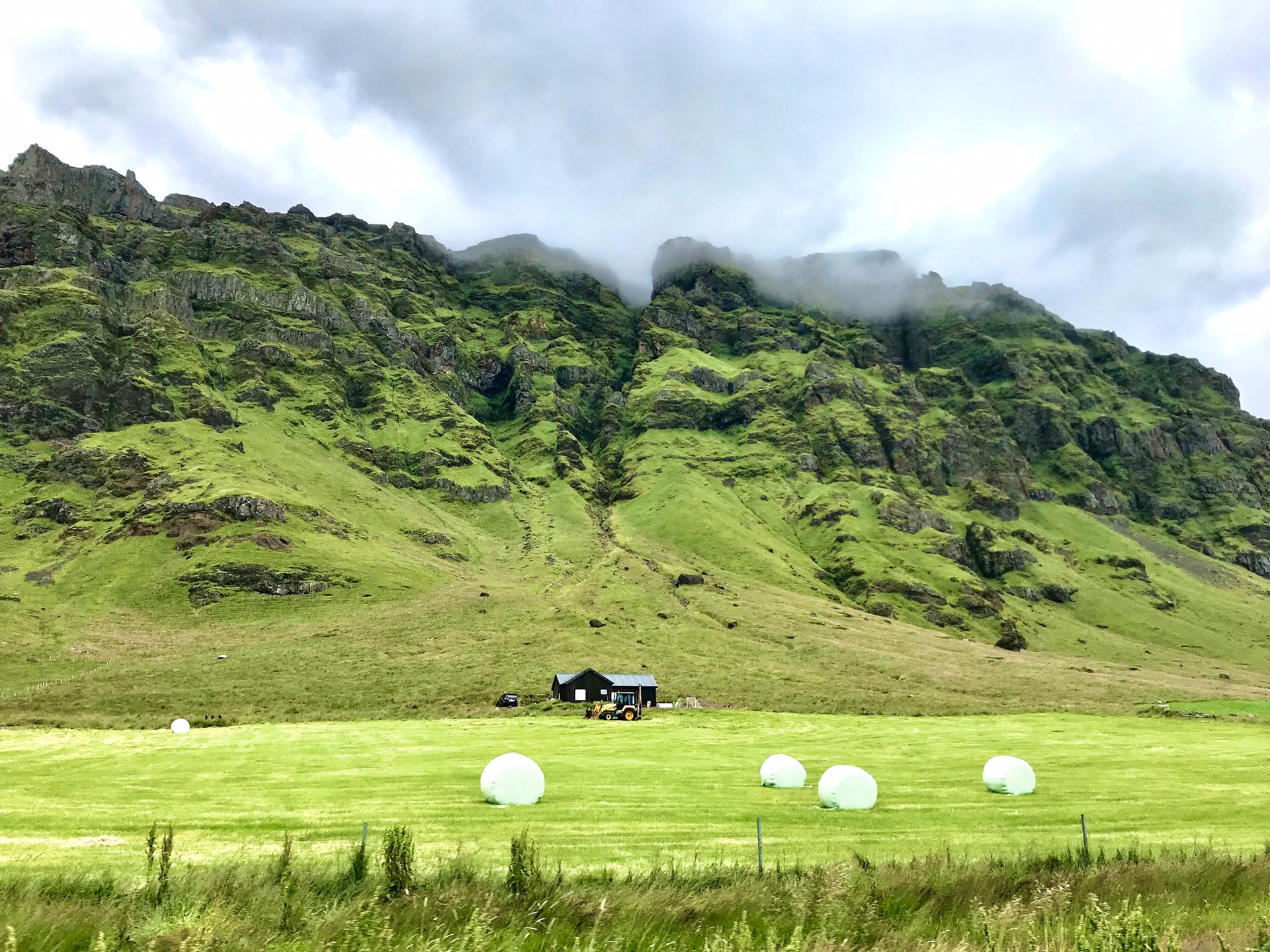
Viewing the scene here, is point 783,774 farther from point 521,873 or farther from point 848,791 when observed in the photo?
point 521,873

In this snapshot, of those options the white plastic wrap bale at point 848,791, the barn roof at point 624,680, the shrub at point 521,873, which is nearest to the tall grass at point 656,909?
the shrub at point 521,873

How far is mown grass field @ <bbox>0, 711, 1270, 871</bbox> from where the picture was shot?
20219 mm

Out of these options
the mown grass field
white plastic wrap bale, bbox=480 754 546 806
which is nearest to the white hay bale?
the mown grass field

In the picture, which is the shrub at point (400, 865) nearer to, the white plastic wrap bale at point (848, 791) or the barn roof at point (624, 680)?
the white plastic wrap bale at point (848, 791)

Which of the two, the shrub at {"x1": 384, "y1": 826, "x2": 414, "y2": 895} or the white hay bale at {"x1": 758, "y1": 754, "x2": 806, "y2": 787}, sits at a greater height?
the shrub at {"x1": 384, "y1": 826, "x2": 414, "y2": 895}

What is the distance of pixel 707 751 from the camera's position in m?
45.8

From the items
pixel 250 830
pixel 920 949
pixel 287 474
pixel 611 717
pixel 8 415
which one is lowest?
pixel 611 717

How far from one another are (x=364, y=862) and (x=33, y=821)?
18.6m

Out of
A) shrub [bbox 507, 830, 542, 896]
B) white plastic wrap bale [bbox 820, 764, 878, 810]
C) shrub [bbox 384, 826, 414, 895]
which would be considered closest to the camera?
shrub [bbox 384, 826, 414, 895]

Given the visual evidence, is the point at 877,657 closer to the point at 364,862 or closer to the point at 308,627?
the point at 308,627

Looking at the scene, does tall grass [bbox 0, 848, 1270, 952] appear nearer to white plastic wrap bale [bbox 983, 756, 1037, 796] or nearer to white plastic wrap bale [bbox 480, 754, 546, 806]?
white plastic wrap bale [bbox 480, 754, 546, 806]

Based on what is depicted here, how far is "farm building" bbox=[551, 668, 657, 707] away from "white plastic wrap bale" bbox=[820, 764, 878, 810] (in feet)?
199

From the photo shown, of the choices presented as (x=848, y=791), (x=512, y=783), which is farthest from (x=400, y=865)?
(x=848, y=791)

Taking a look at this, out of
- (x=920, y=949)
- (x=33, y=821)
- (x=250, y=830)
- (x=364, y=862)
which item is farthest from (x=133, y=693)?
(x=920, y=949)
